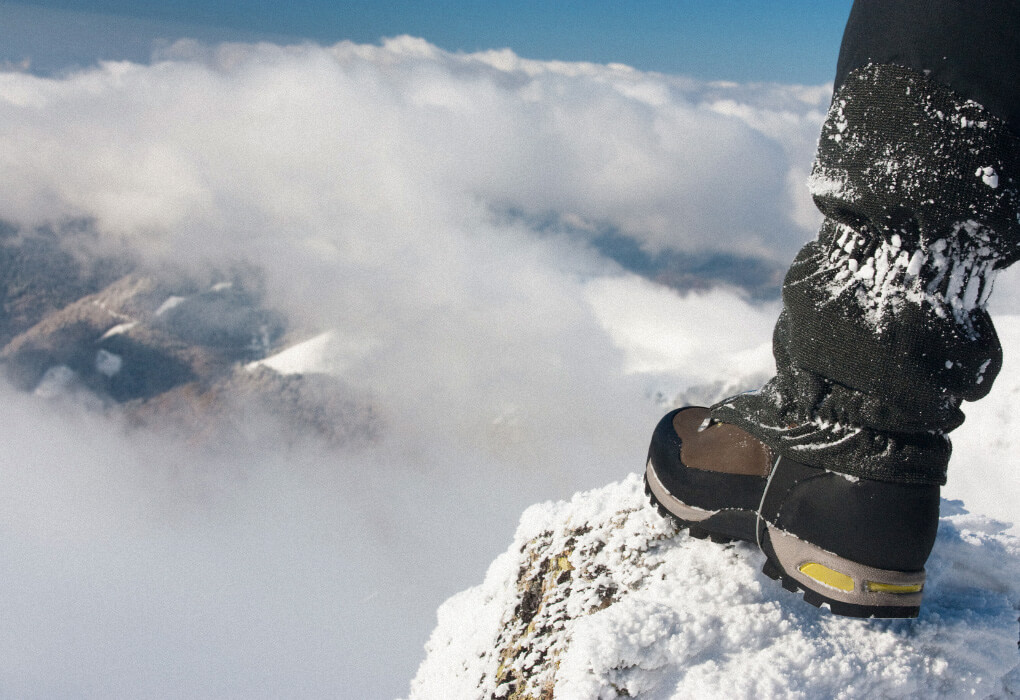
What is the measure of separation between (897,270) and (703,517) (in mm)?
984

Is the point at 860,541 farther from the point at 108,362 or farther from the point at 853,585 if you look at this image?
Result: the point at 108,362

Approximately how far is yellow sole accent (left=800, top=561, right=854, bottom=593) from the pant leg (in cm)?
30

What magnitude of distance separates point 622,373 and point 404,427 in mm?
72883

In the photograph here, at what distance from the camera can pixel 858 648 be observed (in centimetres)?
162

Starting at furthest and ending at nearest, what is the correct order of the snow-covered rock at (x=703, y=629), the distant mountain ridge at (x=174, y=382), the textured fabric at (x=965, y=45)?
the distant mountain ridge at (x=174, y=382), the snow-covered rock at (x=703, y=629), the textured fabric at (x=965, y=45)

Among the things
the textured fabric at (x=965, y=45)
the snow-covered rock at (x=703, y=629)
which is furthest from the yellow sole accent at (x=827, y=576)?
the textured fabric at (x=965, y=45)

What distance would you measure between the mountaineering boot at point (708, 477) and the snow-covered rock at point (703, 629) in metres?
0.15

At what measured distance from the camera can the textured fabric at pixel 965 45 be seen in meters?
1.21

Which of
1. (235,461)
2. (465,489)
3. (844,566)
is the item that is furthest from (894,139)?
(235,461)

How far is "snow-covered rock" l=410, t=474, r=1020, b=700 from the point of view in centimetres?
155

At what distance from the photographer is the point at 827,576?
1631mm

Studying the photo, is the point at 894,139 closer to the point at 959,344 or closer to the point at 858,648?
the point at 959,344

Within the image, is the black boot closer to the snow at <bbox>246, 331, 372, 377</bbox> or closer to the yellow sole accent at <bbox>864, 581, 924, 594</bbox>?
the yellow sole accent at <bbox>864, 581, 924, 594</bbox>

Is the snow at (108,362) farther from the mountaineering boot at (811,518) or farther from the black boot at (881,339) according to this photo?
the black boot at (881,339)
